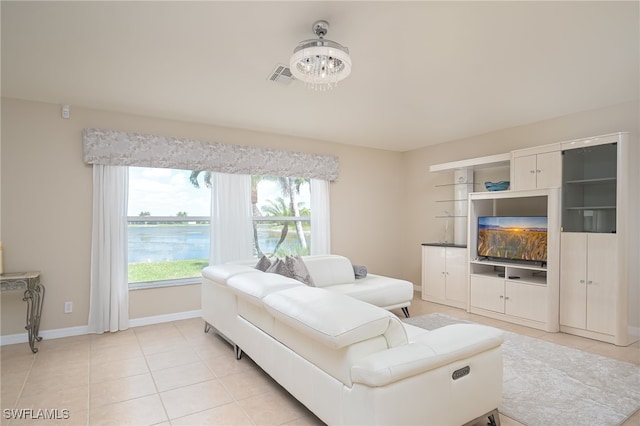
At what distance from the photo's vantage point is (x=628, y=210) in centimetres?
363

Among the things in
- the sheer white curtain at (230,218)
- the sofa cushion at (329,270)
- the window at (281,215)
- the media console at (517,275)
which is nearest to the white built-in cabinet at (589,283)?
the media console at (517,275)

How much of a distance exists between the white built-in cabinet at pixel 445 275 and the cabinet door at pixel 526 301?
671 mm

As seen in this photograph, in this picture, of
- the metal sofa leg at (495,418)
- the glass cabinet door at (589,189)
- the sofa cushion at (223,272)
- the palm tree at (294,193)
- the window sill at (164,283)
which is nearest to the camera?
the metal sofa leg at (495,418)

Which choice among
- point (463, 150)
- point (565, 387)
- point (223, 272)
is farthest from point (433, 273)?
point (223, 272)

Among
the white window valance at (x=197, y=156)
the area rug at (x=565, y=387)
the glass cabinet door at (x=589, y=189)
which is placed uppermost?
the white window valance at (x=197, y=156)

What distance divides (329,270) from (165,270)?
2.15 m

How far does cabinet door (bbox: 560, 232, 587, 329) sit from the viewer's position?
152 inches

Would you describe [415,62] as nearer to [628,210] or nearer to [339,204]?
[628,210]

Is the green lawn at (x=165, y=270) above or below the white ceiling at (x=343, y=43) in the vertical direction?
below

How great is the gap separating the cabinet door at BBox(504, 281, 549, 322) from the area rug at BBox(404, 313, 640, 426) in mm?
579

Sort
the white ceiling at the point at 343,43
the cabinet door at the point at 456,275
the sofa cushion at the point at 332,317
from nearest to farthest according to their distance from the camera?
the sofa cushion at the point at 332,317, the white ceiling at the point at 343,43, the cabinet door at the point at 456,275

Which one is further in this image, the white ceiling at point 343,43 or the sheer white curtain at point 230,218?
the sheer white curtain at point 230,218

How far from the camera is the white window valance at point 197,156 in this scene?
160 inches

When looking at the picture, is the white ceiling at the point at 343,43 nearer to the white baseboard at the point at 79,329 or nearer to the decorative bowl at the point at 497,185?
the decorative bowl at the point at 497,185
